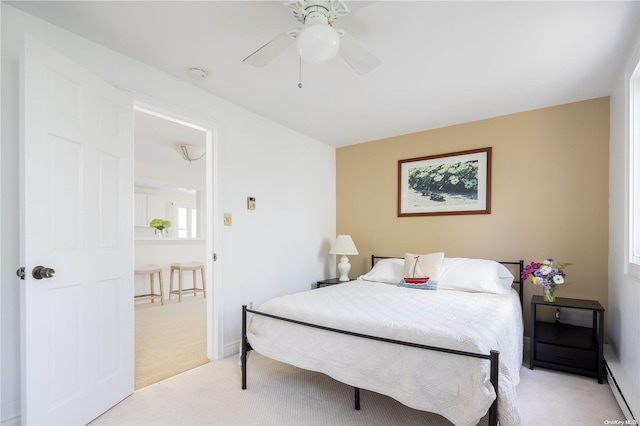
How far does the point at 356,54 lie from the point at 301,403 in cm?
236

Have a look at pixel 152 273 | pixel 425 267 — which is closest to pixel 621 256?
pixel 425 267

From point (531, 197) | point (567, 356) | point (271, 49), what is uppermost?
point (271, 49)

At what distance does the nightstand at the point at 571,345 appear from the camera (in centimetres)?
260

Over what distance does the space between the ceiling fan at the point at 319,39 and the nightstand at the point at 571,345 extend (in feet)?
8.91

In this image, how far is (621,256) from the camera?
254 centimetres

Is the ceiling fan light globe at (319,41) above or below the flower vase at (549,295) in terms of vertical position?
above

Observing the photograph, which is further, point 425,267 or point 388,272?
point 388,272

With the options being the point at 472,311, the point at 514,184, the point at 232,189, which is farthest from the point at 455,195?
the point at 232,189

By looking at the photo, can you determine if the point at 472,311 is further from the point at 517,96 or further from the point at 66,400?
the point at 66,400

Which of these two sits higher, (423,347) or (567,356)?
(423,347)

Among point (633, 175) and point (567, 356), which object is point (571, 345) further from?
point (633, 175)

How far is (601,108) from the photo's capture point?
10.2 feet

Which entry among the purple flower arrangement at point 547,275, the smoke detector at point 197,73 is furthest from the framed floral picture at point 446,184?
the smoke detector at point 197,73

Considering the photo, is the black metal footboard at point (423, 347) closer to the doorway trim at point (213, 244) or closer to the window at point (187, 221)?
the doorway trim at point (213, 244)
